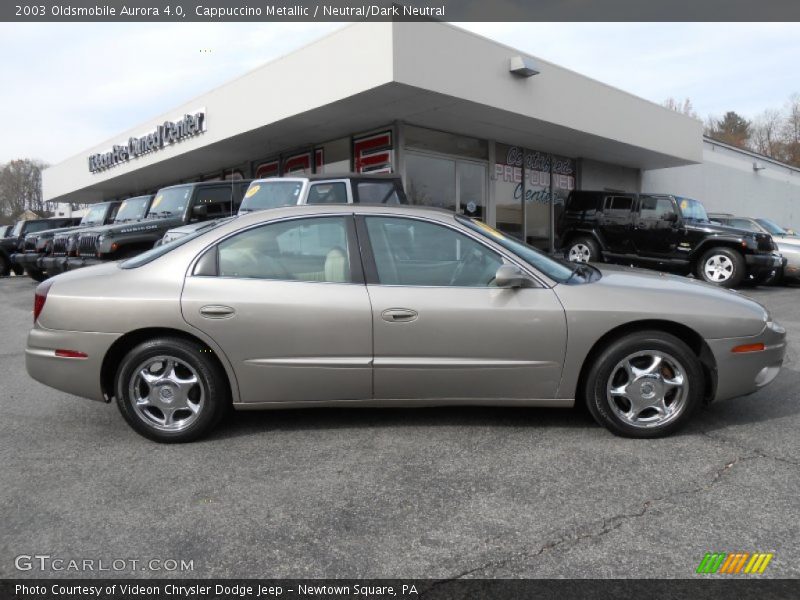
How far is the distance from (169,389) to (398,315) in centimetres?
148

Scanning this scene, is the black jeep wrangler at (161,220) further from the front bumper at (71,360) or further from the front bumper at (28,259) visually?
the front bumper at (71,360)

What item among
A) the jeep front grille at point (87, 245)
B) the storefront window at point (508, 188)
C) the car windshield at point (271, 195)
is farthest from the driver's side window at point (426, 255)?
the storefront window at point (508, 188)

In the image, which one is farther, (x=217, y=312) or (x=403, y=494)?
(x=217, y=312)

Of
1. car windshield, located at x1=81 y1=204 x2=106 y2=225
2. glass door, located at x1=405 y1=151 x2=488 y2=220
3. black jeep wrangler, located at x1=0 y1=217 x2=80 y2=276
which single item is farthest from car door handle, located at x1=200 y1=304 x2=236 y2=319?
black jeep wrangler, located at x1=0 y1=217 x2=80 y2=276

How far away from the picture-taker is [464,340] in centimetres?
347

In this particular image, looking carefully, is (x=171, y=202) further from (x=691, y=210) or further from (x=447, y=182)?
(x=691, y=210)

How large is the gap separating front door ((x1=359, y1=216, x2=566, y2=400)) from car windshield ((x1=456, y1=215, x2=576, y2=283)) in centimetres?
23

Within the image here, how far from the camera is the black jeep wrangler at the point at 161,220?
9133mm

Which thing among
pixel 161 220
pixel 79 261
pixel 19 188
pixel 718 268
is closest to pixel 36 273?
pixel 79 261

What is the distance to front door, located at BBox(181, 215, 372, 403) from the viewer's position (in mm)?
3484

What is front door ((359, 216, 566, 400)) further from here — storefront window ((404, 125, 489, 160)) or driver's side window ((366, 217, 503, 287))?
storefront window ((404, 125, 489, 160))

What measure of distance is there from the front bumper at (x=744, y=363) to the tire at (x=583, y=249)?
9748 mm

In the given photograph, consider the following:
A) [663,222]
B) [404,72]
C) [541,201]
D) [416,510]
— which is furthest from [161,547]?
[541,201]

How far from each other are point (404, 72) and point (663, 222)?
647 cm
